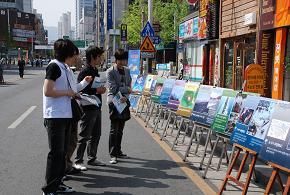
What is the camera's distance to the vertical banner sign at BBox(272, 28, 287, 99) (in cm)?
1252

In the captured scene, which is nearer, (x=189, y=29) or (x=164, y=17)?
(x=189, y=29)

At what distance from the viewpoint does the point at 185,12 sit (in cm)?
3956

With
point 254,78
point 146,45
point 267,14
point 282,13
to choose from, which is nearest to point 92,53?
point 254,78

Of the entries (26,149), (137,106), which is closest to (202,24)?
(137,106)

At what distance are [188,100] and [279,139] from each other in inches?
150

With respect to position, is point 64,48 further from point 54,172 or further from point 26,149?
point 26,149

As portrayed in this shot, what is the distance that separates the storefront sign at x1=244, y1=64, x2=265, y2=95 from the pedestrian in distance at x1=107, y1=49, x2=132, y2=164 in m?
3.38

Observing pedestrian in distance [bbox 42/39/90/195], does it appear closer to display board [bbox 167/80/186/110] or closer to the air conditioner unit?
display board [bbox 167/80/186/110]

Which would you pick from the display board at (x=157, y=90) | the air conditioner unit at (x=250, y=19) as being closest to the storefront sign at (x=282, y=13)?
the air conditioner unit at (x=250, y=19)

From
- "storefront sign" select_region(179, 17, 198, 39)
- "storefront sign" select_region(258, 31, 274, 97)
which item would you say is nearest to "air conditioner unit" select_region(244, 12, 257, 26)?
"storefront sign" select_region(258, 31, 274, 97)

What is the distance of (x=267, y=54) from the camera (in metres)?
13.7

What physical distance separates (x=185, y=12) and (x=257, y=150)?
A: 35323 mm

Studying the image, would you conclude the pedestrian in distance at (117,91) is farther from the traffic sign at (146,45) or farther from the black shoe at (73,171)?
the traffic sign at (146,45)

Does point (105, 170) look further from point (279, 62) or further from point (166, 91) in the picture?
point (279, 62)
